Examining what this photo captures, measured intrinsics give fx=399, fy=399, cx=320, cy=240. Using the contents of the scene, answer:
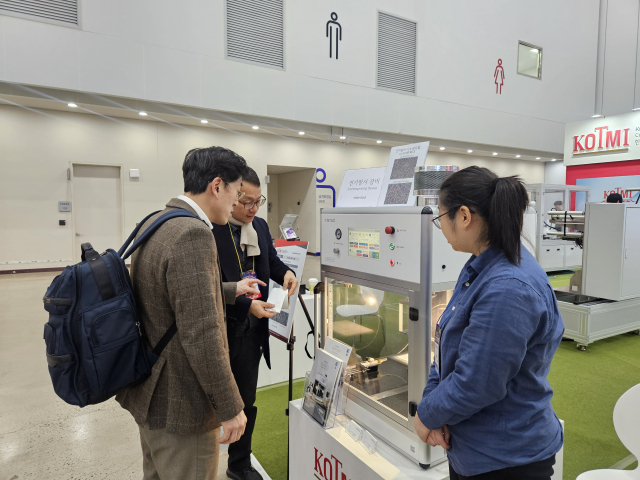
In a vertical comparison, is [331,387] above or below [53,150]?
below

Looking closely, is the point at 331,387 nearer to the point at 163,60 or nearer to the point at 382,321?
the point at 382,321

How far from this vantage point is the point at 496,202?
0.98 m

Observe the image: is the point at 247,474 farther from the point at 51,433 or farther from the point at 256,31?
the point at 256,31

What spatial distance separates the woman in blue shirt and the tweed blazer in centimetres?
60

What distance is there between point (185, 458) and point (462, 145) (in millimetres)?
10771

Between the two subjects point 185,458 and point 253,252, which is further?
point 253,252

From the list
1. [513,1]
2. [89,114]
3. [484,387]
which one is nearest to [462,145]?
[513,1]

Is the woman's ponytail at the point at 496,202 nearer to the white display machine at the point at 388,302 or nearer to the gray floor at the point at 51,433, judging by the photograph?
the white display machine at the point at 388,302

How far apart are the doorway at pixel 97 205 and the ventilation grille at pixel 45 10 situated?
88.2 inches

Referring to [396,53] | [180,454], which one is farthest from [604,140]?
[180,454]

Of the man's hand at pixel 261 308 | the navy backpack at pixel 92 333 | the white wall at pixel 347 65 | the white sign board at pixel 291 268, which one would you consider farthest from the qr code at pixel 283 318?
the white wall at pixel 347 65

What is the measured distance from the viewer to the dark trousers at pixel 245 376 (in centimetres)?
208

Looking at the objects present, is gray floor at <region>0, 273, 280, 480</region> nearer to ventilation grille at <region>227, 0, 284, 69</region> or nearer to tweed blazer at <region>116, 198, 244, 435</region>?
tweed blazer at <region>116, 198, 244, 435</region>

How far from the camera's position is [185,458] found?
124 centimetres
